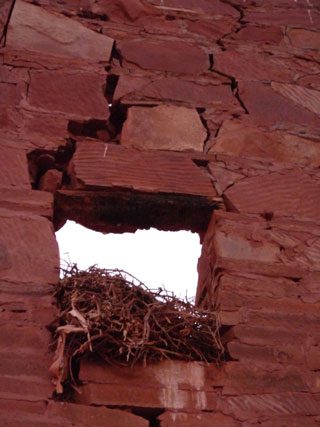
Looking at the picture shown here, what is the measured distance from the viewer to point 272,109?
507 centimetres

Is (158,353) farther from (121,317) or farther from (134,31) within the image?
(134,31)

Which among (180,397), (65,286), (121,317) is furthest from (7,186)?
(180,397)

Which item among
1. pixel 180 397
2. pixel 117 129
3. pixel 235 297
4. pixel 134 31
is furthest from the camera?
pixel 134 31

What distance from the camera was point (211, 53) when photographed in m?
5.29

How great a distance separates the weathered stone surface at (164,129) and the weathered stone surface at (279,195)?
350mm

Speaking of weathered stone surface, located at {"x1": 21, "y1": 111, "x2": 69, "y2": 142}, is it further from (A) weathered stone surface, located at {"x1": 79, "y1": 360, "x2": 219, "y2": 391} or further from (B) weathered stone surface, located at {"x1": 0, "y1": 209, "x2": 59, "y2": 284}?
(A) weathered stone surface, located at {"x1": 79, "y1": 360, "x2": 219, "y2": 391}

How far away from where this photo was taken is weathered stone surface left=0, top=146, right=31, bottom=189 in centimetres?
437

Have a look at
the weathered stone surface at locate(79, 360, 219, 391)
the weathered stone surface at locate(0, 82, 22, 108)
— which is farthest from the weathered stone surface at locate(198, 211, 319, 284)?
the weathered stone surface at locate(0, 82, 22, 108)

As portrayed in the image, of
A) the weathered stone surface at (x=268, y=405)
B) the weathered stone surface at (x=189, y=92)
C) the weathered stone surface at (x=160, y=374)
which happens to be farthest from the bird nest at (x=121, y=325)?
the weathered stone surface at (x=189, y=92)

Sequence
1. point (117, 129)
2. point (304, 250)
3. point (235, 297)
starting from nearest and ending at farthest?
point (235, 297) → point (304, 250) → point (117, 129)

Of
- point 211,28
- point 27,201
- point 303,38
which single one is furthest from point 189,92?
point 27,201

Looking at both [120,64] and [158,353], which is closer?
[158,353]

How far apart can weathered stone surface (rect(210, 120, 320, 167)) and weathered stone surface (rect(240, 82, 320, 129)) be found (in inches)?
3.6

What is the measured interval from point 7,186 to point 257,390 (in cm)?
150
